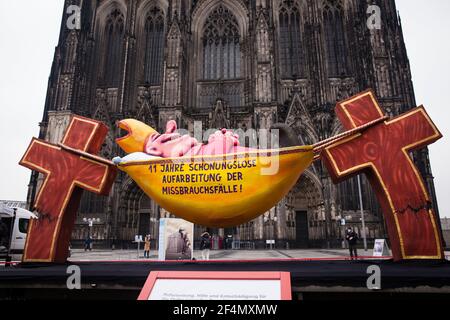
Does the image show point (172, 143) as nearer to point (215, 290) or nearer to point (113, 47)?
point (215, 290)

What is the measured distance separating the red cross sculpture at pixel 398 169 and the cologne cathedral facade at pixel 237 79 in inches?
636

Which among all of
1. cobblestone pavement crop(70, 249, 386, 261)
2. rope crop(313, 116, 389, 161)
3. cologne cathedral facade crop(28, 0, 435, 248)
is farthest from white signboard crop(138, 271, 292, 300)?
cologne cathedral facade crop(28, 0, 435, 248)

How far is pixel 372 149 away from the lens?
4.71m

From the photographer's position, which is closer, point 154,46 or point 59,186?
point 59,186

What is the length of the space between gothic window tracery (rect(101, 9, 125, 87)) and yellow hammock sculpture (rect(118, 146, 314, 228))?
24501 millimetres

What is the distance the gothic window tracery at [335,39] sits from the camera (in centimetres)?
2466

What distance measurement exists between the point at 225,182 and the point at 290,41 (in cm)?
2429

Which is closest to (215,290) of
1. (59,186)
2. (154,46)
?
(59,186)

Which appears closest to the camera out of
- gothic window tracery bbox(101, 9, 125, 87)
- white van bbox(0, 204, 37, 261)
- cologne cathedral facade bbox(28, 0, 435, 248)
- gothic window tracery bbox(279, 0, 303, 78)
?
white van bbox(0, 204, 37, 261)

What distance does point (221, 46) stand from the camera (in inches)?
1048

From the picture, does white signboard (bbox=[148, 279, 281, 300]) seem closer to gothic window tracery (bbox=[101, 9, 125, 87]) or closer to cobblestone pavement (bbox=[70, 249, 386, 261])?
cobblestone pavement (bbox=[70, 249, 386, 261])

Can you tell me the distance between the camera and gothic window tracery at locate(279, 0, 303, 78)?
82.6 feet
